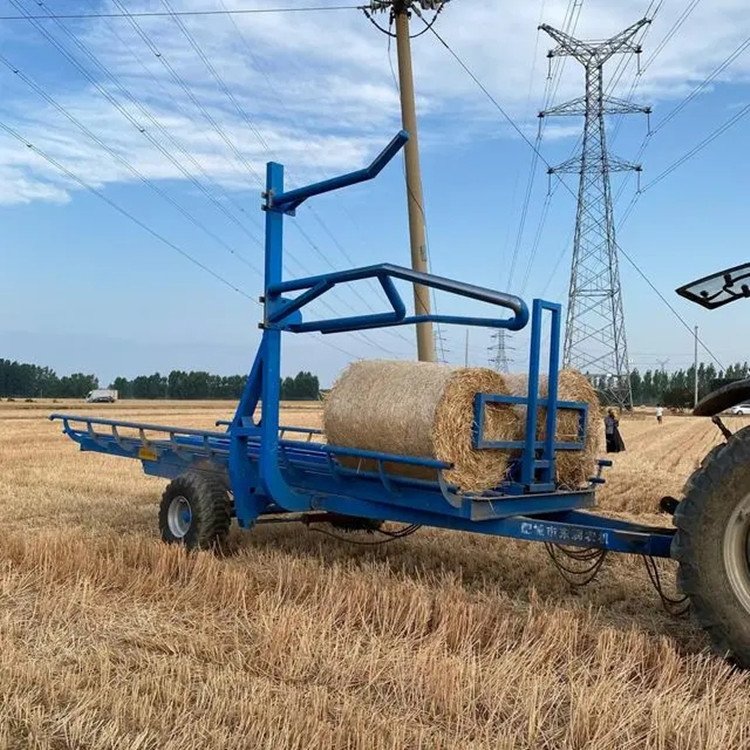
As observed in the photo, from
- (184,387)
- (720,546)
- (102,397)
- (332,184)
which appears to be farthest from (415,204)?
(184,387)

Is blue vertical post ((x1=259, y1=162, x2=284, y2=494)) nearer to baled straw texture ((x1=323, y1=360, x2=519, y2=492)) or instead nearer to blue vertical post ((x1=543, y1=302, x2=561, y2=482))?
baled straw texture ((x1=323, y1=360, x2=519, y2=492))

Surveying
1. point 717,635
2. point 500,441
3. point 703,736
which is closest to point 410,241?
point 500,441

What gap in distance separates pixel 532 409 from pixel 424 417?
728 mm

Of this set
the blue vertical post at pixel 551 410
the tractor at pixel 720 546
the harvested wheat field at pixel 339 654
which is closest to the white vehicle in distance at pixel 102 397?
the harvested wheat field at pixel 339 654

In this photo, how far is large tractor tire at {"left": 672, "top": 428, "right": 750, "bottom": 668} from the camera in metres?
3.90

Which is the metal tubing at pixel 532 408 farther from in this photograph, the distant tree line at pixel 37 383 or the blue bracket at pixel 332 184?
the distant tree line at pixel 37 383

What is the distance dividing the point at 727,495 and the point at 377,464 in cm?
262

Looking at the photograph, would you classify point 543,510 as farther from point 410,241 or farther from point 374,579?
point 410,241

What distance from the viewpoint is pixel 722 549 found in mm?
Answer: 3951

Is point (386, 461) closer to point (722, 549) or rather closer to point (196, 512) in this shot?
point (196, 512)

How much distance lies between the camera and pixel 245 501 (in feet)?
22.0

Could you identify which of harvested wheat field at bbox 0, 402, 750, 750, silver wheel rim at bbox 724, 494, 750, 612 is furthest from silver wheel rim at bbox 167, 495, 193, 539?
silver wheel rim at bbox 724, 494, 750, 612

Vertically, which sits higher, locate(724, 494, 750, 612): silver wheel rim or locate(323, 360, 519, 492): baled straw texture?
locate(323, 360, 519, 492): baled straw texture

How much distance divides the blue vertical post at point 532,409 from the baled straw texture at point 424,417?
0.48 ft
